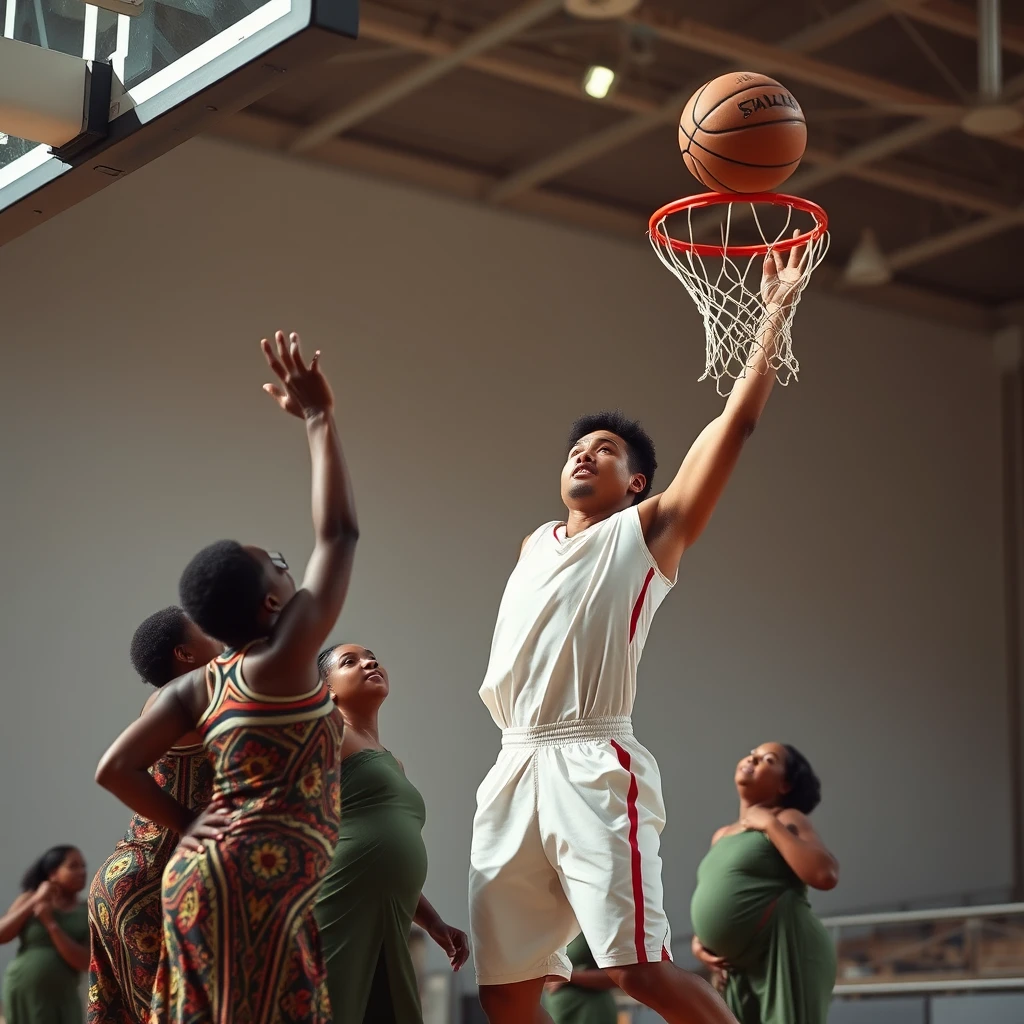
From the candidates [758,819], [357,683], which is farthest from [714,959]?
[357,683]

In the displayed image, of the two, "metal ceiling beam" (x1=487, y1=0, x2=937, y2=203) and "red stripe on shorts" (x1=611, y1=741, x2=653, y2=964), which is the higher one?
"metal ceiling beam" (x1=487, y1=0, x2=937, y2=203)

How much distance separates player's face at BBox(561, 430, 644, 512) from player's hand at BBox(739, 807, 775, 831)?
5.71 feet

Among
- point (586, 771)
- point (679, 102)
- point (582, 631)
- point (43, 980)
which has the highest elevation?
point (679, 102)

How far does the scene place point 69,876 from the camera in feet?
25.1

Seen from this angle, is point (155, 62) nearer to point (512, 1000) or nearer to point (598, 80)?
point (512, 1000)

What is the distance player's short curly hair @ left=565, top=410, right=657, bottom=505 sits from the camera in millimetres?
4676

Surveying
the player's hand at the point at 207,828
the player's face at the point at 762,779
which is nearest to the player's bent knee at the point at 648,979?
the player's hand at the point at 207,828

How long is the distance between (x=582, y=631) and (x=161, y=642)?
3.72ft

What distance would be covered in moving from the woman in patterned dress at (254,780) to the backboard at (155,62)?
0.81m

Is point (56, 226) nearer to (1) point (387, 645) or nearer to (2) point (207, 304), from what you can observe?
(2) point (207, 304)

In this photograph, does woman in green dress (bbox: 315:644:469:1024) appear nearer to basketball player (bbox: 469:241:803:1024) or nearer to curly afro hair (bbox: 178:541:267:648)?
basketball player (bbox: 469:241:803:1024)

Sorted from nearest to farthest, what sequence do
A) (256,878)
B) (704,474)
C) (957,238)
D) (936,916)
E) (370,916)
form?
1. (256,878)
2. (704,474)
3. (370,916)
4. (936,916)
5. (957,238)

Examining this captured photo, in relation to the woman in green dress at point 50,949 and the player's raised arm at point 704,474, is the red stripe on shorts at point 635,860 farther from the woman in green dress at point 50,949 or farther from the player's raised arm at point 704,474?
the woman in green dress at point 50,949

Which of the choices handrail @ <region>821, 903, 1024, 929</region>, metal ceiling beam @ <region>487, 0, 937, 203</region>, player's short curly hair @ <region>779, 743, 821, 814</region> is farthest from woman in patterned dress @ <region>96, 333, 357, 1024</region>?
metal ceiling beam @ <region>487, 0, 937, 203</region>
